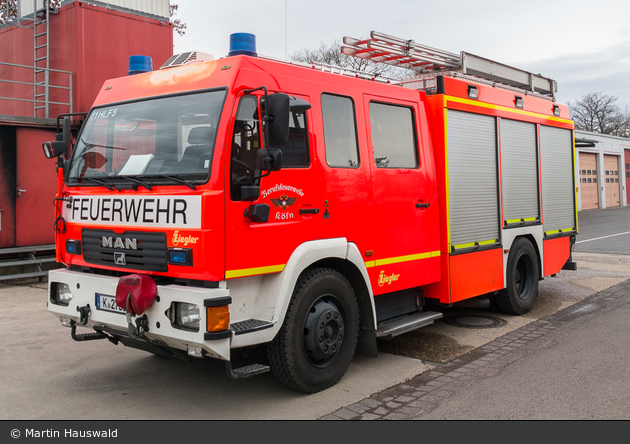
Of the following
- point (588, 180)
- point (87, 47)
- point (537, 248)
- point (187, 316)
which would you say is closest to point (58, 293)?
point (187, 316)

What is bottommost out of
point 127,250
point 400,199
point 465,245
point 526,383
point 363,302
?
point 526,383

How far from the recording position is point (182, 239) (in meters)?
3.94

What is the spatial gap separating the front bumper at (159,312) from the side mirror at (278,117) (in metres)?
1.13

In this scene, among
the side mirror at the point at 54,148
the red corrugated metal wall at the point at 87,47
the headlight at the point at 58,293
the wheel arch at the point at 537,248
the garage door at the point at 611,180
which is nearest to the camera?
the headlight at the point at 58,293

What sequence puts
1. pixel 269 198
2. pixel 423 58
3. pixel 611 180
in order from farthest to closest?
pixel 611 180
pixel 423 58
pixel 269 198

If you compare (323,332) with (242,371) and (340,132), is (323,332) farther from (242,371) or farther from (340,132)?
(340,132)

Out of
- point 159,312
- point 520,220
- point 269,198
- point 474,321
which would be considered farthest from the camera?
point 520,220

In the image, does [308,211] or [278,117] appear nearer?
[278,117]

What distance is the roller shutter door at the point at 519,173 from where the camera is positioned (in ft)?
23.1

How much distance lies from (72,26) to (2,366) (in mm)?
7899

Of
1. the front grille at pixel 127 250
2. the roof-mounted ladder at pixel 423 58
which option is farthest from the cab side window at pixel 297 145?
the roof-mounted ladder at pixel 423 58

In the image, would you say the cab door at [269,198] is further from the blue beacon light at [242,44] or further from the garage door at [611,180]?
the garage door at [611,180]

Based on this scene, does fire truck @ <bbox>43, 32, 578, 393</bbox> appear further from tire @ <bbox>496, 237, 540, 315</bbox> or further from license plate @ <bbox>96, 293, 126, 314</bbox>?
tire @ <bbox>496, 237, 540, 315</bbox>

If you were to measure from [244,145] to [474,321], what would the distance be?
14.6 feet
